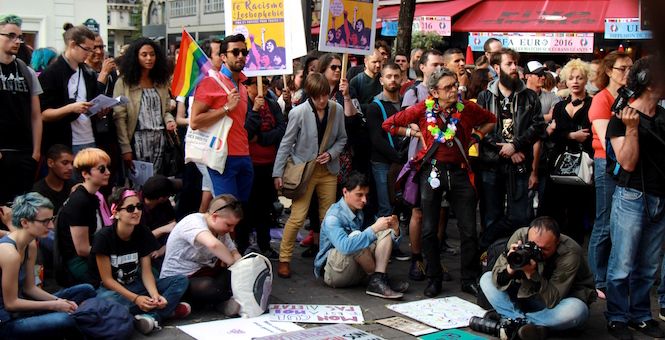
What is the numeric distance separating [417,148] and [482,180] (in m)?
0.72

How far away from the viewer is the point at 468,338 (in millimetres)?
4719

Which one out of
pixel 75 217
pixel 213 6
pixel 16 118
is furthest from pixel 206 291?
pixel 213 6

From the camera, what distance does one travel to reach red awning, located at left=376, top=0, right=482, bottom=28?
19750mm

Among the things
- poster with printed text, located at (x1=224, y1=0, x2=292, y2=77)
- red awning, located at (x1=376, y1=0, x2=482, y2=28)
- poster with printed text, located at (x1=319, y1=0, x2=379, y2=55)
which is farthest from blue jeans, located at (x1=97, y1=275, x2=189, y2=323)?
red awning, located at (x1=376, y1=0, x2=482, y2=28)

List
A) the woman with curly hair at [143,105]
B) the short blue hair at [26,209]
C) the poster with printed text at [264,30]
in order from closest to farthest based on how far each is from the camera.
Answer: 1. the short blue hair at [26,209]
2. the woman with curly hair at [143,105]
3. the poster with printed text at [264,30]

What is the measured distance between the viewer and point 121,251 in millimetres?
4785

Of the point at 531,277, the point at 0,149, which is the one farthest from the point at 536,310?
the point at 0,149

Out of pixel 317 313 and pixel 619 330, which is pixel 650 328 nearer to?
pixel 619 330

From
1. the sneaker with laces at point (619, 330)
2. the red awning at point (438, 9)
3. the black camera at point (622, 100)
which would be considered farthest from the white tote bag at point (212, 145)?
the red awning at point (438, 9)

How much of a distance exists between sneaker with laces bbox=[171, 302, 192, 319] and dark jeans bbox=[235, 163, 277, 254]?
1580mm

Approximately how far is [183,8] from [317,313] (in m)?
42.4

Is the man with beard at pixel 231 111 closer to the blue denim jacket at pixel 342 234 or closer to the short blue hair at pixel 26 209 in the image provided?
the blue denim jacket at pixel 342 234

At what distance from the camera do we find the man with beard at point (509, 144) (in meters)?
6.18

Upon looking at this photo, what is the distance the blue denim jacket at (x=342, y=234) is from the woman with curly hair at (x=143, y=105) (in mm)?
2032
